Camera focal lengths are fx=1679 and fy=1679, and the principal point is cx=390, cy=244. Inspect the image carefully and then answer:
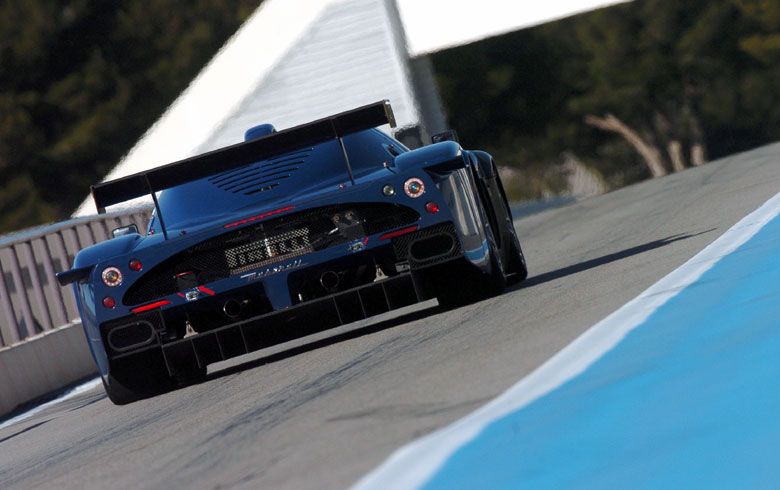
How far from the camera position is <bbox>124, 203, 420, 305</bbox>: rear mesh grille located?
8.98 m

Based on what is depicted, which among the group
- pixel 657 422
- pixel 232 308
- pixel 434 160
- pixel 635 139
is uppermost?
pixel 434 160

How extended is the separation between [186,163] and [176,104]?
22.3 m

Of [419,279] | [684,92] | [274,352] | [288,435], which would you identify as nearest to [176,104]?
[274,352]

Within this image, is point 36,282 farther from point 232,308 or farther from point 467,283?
point 467,283

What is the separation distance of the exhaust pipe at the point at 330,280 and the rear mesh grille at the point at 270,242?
158mm

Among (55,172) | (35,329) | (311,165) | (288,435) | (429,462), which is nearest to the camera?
(429,462)

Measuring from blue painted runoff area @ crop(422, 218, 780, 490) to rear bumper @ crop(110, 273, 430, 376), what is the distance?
205 centimetres

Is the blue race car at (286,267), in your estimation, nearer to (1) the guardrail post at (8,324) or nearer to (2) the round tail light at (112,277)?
→ (2) the round tail light at (112,277)

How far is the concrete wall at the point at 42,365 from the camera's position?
42.8 ft

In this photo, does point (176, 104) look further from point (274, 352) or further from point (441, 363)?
point (441, 363)

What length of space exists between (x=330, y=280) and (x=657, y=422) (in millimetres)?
4242

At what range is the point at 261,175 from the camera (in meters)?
9.96

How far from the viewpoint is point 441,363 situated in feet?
24.6

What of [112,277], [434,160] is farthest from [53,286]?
[434,160]
